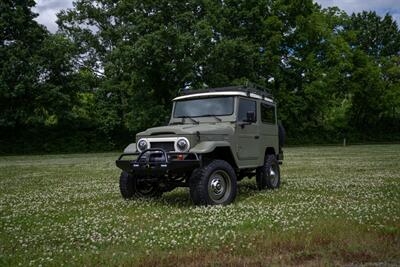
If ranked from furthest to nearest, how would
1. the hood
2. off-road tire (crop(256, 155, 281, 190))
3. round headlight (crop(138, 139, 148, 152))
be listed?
off-road tire (crop(256, 155, 281, 190)), round headlight (crop(138, 139, 148, 152)), the hood

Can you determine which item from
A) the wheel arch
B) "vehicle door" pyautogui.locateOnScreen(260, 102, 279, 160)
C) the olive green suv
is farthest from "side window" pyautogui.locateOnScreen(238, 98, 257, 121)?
the wheel arch

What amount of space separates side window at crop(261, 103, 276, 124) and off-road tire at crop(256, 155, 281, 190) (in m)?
1.11

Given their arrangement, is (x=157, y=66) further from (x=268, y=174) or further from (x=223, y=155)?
(x=223, y=155)

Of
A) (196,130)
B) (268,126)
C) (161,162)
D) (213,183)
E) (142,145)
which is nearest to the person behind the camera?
(161,162)

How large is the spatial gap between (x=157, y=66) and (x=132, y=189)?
3083 centimetres

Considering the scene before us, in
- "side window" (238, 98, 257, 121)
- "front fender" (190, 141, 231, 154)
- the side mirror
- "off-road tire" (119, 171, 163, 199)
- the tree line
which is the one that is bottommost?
"off-road tire" (119, 171, 163, 199)

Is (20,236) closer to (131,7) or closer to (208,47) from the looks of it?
(208,47)

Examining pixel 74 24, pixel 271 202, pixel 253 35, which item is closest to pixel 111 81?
pixel 74 24

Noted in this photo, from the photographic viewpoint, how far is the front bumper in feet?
30.5

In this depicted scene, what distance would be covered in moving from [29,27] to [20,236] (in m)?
40.0

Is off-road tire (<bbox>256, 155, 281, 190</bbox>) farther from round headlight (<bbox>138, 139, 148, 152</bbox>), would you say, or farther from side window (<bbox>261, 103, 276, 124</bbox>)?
round headlight (<bbox>138, 139, 148, 152</bbox>)

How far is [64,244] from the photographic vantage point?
6559 mm

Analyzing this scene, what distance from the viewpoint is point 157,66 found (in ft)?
134

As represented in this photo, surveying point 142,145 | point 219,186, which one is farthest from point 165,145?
point 219,186
